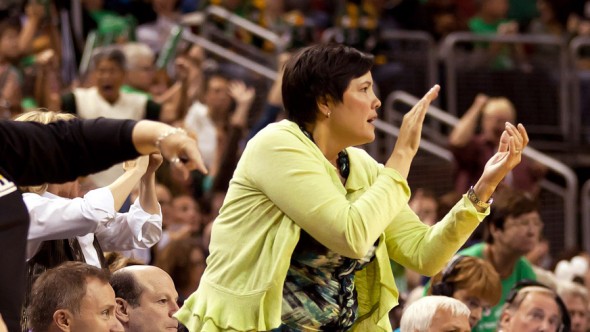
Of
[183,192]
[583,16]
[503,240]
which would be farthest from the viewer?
Result: [583,16]

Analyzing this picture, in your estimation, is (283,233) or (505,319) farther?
(505,319)

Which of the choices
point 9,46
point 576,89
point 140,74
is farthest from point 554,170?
point 9,46

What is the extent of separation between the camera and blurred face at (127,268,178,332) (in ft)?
14.2

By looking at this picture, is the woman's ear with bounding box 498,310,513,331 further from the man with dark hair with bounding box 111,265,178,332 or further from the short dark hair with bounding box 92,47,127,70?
the short dark hair with bounding box 92,47,127,70

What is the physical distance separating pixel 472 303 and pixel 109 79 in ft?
11.1

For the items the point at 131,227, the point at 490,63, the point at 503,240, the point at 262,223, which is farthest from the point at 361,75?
the point at 490,63

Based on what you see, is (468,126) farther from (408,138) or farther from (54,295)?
(54,295)

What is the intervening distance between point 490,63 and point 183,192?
345 centimetres

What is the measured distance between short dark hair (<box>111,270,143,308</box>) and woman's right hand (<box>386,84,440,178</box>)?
109 centimetres

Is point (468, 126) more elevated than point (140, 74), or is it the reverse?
point (140, 74)

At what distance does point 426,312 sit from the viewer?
464cm

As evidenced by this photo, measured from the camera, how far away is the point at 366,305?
3.87 meters

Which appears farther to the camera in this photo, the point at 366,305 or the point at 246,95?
the point at 246,95

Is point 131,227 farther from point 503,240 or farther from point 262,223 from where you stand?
point 503,240
